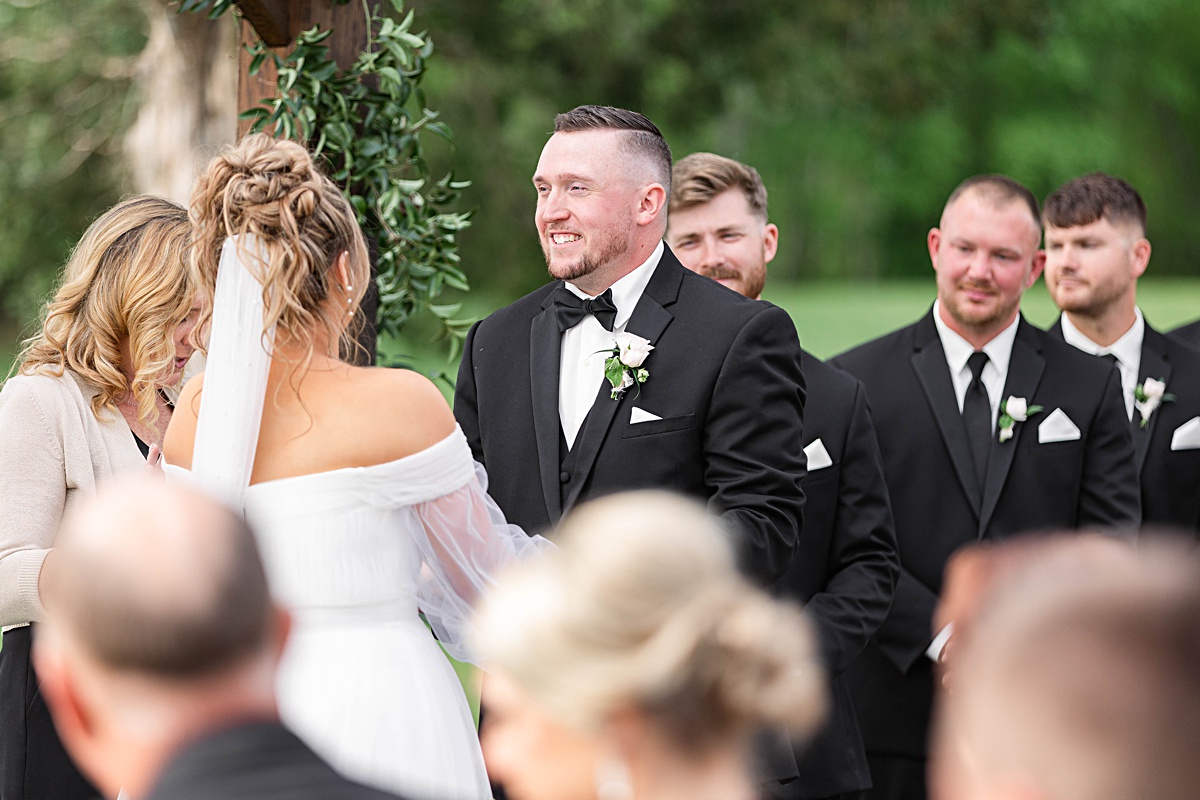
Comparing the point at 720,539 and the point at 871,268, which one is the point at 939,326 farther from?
the point at 871,268

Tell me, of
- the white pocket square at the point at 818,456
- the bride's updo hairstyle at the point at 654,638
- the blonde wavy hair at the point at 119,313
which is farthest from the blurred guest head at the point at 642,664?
the white pocket square at the point at 818,456

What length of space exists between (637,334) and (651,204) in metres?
0.36

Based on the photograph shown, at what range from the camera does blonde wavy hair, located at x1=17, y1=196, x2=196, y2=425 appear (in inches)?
136

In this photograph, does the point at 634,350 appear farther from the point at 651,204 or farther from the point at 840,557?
the point at 840,557

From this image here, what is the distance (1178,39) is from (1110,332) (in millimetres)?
33663

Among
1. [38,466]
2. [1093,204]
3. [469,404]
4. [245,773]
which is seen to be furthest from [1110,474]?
[245,773]

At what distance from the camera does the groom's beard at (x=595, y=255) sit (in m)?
3.54

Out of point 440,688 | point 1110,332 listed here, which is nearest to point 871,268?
point 1110,332

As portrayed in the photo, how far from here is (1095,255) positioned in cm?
524

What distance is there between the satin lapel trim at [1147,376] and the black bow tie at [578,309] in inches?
94.7

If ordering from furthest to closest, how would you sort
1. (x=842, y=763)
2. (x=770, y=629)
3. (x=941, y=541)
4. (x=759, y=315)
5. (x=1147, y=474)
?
(x=1147, y=474), (x=941, y=541), (x=842, y=763), (x=759, y=315), (x=770, y=629)

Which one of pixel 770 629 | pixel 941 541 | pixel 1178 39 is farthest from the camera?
pixel 1178 39

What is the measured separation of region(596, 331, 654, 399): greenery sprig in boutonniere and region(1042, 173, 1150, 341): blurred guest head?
94.5 inches

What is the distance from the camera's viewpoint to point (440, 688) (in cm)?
298
